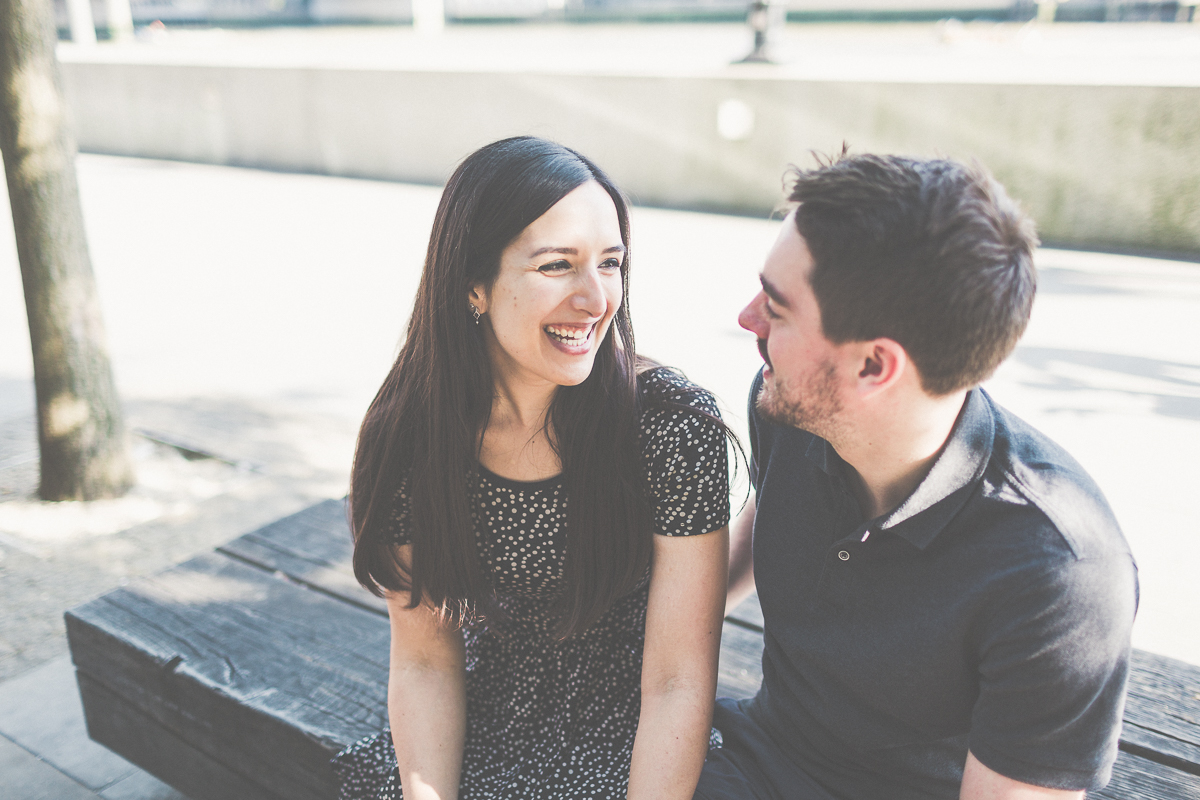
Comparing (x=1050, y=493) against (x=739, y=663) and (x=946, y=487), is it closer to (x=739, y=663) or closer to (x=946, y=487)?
(x=946, y=487)

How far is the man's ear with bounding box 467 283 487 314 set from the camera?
5.63 ft

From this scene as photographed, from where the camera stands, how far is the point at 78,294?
390 centimetres

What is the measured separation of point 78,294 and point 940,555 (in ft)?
12.3

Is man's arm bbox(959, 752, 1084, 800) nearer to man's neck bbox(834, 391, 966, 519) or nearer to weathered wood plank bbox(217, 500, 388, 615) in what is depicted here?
man's neck bbox(834, 391, 966, 519)

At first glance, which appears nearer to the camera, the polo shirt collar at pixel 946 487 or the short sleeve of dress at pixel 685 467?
the polo shirt collar at pixel 946 487

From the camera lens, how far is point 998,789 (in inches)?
47.6

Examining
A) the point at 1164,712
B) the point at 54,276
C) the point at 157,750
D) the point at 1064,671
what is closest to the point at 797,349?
the point at 1064,671

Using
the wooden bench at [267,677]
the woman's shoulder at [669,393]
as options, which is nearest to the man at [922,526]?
the woman's shoulder at [669,393]

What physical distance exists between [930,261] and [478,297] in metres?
0.82

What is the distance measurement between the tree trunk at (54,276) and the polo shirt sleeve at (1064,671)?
12.7ft

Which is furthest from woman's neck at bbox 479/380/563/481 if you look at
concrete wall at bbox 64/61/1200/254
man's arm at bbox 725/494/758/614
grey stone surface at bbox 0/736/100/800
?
concrete wall at bbox 64/61/1200/254

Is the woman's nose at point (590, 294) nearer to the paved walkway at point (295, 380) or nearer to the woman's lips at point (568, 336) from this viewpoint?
the woman's lips at point (568, 336)

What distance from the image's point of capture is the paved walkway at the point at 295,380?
321cm

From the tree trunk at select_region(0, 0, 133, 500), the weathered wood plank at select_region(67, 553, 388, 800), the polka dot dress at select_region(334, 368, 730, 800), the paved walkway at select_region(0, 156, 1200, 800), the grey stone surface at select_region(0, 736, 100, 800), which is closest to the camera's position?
the polka dot dress at select_region(334, 368, 730, 800)
